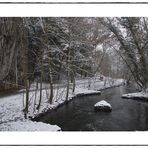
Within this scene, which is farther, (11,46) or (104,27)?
(104,27)

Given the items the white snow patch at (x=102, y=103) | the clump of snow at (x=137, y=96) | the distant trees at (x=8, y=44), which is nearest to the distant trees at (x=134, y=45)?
the clump of snow at (x=137, y=96)

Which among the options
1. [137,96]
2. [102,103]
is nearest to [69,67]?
[102,103]

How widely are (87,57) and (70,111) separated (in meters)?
1.25

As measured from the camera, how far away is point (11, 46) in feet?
12.0

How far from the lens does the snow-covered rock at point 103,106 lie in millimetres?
4312

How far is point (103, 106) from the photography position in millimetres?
4301

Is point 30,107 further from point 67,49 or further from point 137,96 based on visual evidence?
point 137,96

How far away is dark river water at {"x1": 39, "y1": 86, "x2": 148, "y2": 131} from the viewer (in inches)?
137

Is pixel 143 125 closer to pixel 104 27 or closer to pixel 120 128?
pixel 120 128

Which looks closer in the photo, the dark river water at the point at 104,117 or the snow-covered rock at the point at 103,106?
the dark river water at the point at 104,117

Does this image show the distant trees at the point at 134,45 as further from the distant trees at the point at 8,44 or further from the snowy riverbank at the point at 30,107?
the distant trees at the point at 8,44

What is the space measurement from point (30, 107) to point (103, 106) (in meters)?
1.53

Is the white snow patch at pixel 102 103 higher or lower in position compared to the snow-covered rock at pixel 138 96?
lower
